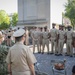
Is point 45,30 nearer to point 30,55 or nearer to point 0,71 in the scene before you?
point 0,71

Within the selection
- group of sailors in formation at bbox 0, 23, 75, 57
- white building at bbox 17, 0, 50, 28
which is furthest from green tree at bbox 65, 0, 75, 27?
group of sailors in formation at bbox 0, 23, 75, 57

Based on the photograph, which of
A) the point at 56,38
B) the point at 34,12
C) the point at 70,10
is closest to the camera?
the point at 56,38

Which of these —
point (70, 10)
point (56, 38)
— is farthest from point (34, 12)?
point (56, 38)

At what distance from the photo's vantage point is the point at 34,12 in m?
42.4

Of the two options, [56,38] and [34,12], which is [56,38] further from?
[34,12]

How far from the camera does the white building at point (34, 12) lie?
4091cm

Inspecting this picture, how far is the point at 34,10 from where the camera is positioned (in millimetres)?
42781

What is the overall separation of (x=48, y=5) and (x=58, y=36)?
84.1 ft

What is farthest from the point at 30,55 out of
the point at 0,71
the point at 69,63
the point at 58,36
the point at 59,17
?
the point at 59,17

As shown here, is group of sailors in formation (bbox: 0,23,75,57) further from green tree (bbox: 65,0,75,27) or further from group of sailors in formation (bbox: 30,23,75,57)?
green tree (bbox: 65,0,75,27)

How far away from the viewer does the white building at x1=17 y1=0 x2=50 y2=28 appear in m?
40.9

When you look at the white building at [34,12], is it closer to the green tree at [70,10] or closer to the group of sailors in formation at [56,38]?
Result: the green tree at [70,10]

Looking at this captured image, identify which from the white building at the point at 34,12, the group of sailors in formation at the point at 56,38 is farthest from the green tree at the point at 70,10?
the group of sailors in formation at the point at 56,38

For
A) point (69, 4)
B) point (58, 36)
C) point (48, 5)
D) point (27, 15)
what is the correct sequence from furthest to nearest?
point (69, 4) < point (27, 15) < point (48, 5) < point (58, 36)
